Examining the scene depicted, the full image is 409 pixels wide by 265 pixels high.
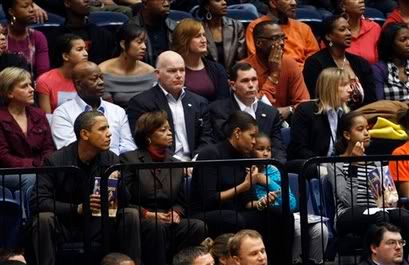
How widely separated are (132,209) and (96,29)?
3.24m

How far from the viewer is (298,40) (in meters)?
14.9

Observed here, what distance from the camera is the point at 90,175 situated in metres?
11.5

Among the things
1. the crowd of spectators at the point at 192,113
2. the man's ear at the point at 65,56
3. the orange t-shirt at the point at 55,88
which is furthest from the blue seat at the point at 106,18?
the orange t-shirt at the point at 55,88

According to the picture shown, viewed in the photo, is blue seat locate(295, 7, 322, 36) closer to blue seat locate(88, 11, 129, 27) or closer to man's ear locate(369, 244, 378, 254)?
blue seat locate(88, 11, 129, 27)

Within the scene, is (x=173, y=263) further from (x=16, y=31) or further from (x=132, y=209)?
(x=16, y=31)

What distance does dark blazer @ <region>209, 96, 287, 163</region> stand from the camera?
508 inches

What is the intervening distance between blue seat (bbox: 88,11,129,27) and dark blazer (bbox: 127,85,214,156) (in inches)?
71.5

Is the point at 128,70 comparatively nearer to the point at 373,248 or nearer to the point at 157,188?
the point at 157,188

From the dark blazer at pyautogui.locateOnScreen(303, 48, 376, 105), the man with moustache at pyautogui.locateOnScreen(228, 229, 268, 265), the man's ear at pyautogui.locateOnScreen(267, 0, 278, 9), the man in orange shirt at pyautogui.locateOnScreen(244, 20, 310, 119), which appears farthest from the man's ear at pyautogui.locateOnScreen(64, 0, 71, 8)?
the man with moustache at pyautogui.locateOnScreen(228, 229, 268, 265)

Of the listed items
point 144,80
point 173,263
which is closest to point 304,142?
point 144,80

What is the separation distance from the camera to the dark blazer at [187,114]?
12.8m

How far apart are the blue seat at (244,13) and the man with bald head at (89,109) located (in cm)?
280

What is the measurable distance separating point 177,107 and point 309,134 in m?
1.14

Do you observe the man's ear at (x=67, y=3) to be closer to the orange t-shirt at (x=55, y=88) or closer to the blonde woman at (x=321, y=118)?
the orange t-shirt at (x=55, y=88)
